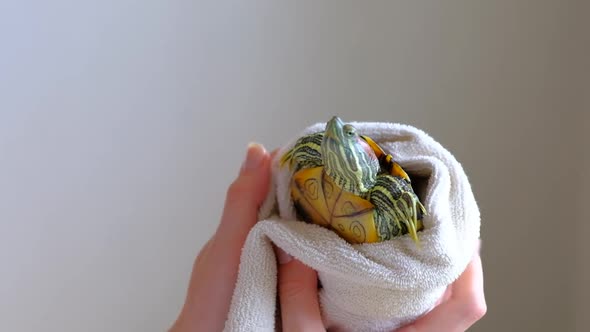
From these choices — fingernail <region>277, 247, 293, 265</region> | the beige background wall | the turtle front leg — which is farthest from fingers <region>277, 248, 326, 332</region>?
the beige background wall

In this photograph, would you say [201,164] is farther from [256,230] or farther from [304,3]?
[256,230]

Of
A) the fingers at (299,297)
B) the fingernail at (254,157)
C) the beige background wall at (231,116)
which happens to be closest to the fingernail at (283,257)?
the fingers at (299,297)

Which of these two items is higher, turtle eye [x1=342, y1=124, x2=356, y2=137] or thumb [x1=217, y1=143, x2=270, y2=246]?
turtle eye [x1=342, y1=124, x2=356, y2=137]

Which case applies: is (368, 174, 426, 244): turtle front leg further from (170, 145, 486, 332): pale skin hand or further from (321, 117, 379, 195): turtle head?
(170, 145, 486, 332): pale skin hand

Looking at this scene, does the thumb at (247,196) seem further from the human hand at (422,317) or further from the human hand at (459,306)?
the human hand at (459,306)

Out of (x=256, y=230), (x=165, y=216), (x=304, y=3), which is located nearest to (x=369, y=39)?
(x=304, y=3)
